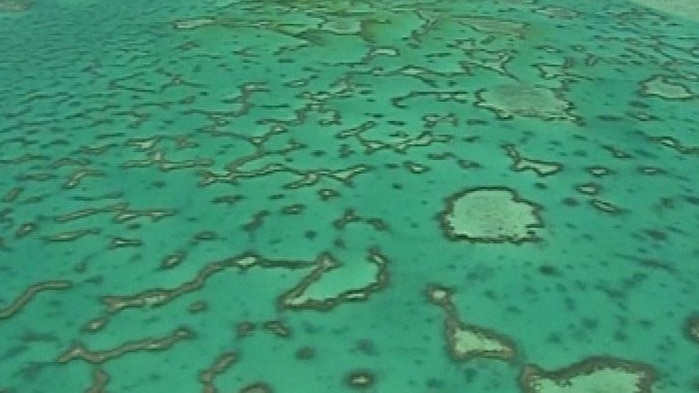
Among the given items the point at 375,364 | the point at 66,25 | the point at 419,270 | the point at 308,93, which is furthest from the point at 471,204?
the point at 66,25

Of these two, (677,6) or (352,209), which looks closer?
(352,209)

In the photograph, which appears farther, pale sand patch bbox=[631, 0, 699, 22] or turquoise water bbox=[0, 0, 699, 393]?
pale sand patch bbox=[631, 0, 699, 22]

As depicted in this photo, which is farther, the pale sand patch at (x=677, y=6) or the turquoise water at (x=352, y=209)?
the pale sand patch at (x=677, y=6)

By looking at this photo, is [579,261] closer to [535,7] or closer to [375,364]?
[375,364]
